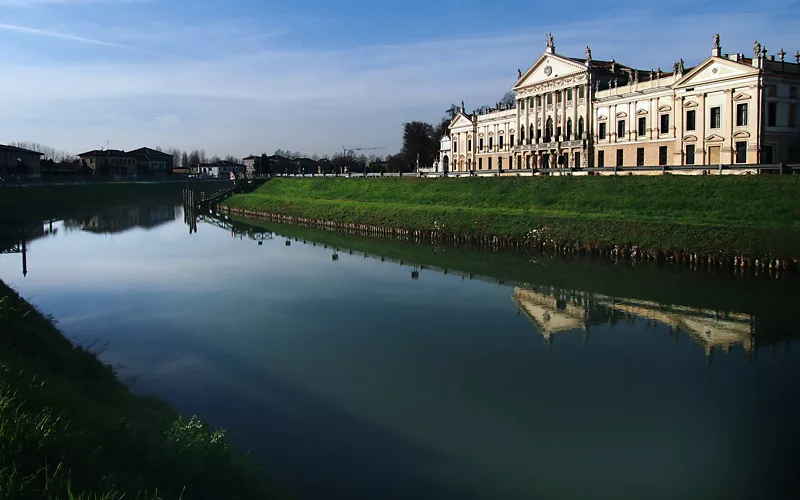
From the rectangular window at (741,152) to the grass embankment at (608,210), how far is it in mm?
10350

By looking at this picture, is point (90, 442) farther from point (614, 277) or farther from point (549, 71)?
point (549, 71)

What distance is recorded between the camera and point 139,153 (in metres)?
141

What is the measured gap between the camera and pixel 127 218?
6359 cm

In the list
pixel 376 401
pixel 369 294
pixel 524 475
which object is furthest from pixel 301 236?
pixel 524 475

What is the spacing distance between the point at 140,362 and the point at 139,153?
5383 inches

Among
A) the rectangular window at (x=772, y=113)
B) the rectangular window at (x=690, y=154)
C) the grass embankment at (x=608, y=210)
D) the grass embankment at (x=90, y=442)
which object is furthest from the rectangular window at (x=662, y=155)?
the grass embankment at (x=90, y=442)

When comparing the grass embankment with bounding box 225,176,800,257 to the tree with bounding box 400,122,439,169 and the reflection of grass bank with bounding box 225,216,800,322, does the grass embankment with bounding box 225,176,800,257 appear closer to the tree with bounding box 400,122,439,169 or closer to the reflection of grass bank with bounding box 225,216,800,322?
the reflection of grass bank with bounding box 225,216,800,322

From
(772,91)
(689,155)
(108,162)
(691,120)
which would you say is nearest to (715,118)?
(691,120)

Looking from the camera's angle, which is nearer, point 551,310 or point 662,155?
point 551,310

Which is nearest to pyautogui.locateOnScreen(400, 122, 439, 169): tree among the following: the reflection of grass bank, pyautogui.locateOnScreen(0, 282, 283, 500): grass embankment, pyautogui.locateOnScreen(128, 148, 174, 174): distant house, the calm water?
pyautogui.locateOnScreen(128, 148, 174, 174): distant house

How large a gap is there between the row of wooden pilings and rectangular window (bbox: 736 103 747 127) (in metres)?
19.7

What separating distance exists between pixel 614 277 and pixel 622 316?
257 inches

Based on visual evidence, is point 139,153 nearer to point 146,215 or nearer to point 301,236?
point 146,215

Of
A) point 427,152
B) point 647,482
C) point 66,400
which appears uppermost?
point 427,152
